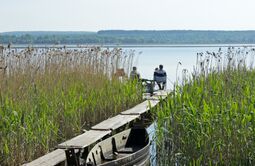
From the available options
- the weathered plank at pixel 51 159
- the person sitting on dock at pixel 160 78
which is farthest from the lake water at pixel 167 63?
the weathered plank at pixel 51 159

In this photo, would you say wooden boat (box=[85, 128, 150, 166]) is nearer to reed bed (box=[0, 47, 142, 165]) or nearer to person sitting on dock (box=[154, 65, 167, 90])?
reed bed (box=[0, 47, 142, 165])

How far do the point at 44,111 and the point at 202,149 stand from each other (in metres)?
2.57

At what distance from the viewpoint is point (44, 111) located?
7.91 m

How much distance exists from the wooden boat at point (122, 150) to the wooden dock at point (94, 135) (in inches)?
5.6

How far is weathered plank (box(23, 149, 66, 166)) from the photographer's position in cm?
637

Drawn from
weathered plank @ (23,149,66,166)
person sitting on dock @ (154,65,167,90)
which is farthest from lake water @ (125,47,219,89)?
weathered plank @ (23,149,66,166)

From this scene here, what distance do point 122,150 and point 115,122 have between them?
744 millimetres

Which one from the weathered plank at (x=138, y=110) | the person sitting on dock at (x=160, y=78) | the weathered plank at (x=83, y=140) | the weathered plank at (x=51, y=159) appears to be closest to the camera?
the weathered plank at (x=51, y=159)

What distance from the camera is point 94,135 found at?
25.4ft

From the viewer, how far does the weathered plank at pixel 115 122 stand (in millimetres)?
8476

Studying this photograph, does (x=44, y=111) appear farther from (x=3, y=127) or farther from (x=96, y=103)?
(x=96, y=103)

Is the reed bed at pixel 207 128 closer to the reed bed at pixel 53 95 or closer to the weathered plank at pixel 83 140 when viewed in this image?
the weathered plank at pixel 83 140

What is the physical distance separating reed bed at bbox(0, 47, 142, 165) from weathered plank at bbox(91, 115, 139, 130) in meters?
0.34

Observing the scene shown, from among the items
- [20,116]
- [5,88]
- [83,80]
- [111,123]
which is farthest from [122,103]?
[20,116]
